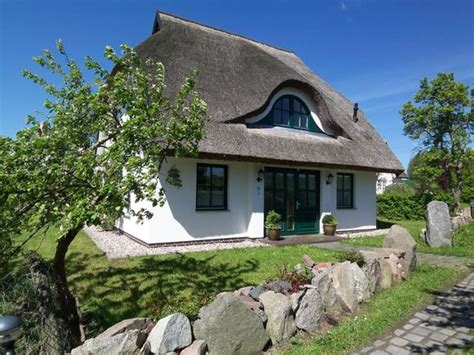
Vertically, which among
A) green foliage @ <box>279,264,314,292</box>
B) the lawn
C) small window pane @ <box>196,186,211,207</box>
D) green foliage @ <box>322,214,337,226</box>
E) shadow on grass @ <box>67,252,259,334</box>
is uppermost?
small window pane @ <box>196,186,211,207</box>

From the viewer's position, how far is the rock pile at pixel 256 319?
3258 mm

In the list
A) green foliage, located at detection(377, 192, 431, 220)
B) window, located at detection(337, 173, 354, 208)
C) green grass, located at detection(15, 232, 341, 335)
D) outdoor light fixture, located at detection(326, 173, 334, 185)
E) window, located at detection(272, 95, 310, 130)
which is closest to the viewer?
green grass, located at detection(15, 232, 341, 335)

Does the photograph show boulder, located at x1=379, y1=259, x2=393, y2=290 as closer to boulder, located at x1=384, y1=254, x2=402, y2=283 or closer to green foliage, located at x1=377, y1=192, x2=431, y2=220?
boulder, located at x1=384, y1=254, x2=402, y2=283

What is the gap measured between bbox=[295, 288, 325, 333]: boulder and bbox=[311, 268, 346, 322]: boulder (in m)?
0.20

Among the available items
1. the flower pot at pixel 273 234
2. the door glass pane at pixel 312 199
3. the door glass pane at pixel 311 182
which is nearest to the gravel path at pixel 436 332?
the flower pot at pixel 273 234

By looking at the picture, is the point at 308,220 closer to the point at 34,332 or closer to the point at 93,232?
the point at 93,232

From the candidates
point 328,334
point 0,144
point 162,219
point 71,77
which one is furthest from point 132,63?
point 162,219

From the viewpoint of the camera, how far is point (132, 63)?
4352mm

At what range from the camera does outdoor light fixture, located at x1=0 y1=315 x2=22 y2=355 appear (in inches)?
98.5

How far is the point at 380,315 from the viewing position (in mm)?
4852

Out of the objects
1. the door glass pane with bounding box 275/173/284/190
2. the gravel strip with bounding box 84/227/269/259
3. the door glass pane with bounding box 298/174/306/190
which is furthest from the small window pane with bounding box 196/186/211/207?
the door glass pane with bounding box 298/174/306/190

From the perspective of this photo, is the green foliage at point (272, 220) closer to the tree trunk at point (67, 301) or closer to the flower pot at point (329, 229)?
the flower pot at point (329, 229)

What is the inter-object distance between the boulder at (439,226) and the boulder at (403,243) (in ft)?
12.6

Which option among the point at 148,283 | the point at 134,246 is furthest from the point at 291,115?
the point at 148,283
